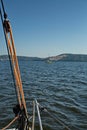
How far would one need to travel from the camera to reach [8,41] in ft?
20.3

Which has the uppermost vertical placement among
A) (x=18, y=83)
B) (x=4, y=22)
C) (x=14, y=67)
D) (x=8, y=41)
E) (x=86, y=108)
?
(x=4, y=22)

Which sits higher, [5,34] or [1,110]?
[5,34]

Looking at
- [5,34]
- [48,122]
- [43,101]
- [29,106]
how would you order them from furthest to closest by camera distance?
1. [43,101]
2. [29,106]
3. [48,122]
4. [5,34]

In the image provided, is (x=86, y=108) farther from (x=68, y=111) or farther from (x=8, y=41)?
(x=8, y=41)

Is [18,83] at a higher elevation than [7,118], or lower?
higher

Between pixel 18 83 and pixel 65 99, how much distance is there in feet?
49.4

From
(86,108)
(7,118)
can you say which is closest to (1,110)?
(7,118)

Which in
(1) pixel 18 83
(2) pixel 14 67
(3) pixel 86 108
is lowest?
(3) pixel 86 108

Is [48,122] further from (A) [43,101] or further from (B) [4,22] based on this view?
(B) [4,22]

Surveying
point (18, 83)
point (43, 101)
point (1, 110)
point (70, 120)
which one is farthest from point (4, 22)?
point (43, 101)

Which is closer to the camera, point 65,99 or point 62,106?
point 62,106

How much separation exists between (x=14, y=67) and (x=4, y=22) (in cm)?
132

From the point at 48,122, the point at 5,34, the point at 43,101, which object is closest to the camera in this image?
the point at 5,34

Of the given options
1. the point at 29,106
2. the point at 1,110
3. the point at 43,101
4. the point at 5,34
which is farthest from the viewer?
the point at 43,101
